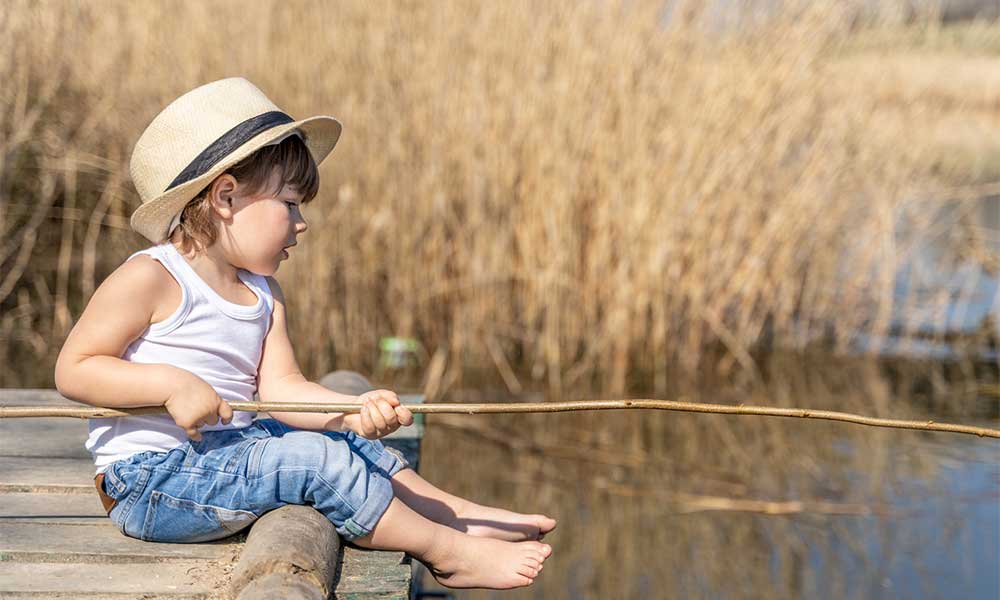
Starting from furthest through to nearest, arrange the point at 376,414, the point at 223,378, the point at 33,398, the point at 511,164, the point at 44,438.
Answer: the point at 511,164 < the point at 33,398 < the point at 44,438 < the point at 223,378 < the point at 376,414

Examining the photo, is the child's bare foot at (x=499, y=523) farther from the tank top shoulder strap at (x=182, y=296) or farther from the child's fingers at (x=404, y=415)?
the tank top shoulder strap at (x=182, y=296)

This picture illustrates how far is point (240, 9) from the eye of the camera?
5.21 meters

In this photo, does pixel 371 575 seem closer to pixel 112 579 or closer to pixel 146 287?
pixel 112 579

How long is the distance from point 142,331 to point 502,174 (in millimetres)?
2841

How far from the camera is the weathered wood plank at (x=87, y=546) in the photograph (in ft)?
6.27

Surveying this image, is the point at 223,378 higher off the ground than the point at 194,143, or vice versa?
the point at 194,143

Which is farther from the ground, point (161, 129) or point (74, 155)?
point (74, 155)

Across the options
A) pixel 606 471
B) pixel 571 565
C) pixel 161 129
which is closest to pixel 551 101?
pixel 606 471

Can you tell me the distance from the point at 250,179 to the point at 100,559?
658mm

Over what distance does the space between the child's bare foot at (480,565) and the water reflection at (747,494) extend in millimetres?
1037

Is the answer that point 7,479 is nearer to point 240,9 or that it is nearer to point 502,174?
point 502,174

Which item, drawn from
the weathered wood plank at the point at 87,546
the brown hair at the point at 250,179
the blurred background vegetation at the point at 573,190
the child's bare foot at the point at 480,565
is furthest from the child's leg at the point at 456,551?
the blurred background vegetation at the point at 573,190

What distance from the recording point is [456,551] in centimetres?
213

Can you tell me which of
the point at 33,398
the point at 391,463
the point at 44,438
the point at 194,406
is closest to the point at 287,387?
the point at 391,463
